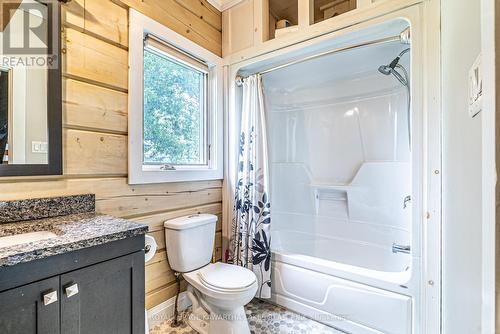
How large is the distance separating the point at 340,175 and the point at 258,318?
1469 millimetres

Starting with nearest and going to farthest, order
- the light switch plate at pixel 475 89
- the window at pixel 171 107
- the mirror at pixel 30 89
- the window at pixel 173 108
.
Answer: the light switch plate at pixel 475 89, the mirror at pixel 30 89, the window at pixel 171 107, the window at pixel 173 108

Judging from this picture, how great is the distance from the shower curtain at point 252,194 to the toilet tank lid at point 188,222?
0.32 m

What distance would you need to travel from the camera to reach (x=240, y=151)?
6.85 feet

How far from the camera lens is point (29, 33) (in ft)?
3.83

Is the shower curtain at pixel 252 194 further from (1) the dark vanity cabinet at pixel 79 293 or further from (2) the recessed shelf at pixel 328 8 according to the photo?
(1) the dark vanity cabinet at pixel 79 293

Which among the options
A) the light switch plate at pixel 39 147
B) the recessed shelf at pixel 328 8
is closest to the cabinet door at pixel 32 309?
the light switch plate at pixel 39 147

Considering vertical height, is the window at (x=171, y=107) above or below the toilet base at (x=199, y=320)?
above

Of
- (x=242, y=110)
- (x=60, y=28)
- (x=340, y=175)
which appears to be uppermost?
(x=60, y=28)

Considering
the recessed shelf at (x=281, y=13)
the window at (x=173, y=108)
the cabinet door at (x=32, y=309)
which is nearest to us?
the cabinet door at (x=32, y=309)

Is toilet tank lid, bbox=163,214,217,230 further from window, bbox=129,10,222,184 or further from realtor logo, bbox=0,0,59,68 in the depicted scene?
realtor logo, bbox=0,0,59,68

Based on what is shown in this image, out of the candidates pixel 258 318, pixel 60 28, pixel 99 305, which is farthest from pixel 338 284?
pixel 60 28

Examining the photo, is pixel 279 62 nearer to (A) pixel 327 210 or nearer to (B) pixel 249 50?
(B) pixel 249 50

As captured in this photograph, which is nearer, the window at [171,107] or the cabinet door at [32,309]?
the cabinet door at [32,309]

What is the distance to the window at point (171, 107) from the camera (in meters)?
1.55
